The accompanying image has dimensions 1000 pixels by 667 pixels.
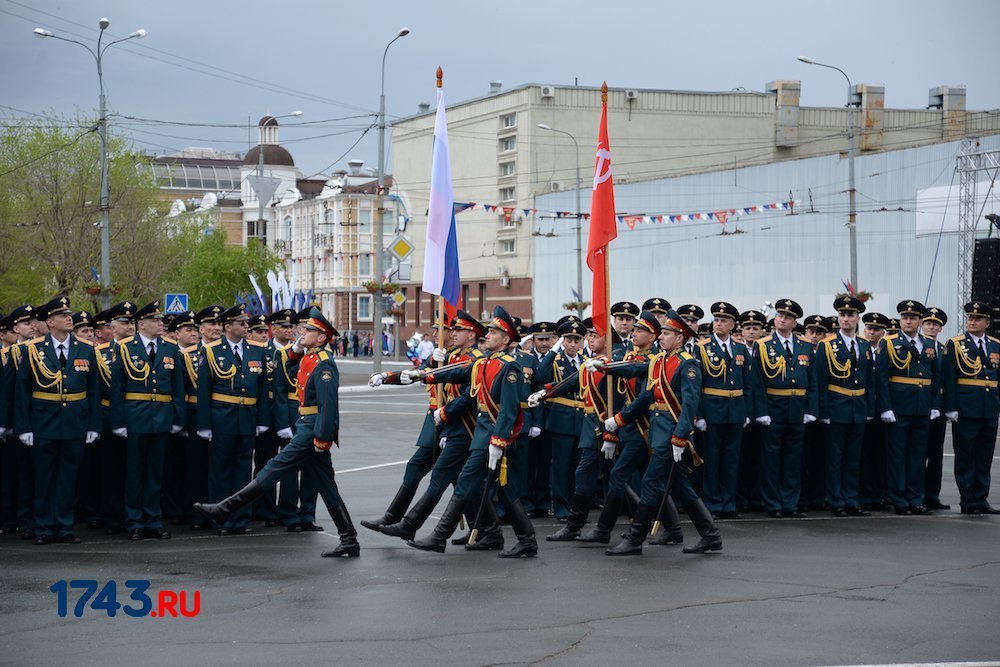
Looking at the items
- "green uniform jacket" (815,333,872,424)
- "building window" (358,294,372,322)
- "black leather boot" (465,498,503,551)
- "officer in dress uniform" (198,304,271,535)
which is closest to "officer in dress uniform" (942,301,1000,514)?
"green uniform jacket" (815,333,872,424)

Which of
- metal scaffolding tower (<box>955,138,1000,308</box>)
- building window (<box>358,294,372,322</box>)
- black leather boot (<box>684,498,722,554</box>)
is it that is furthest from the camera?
building window (<box>358,294,372,322</box>)

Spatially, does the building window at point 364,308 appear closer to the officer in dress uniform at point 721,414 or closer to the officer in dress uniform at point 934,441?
the officer in dress uniform at point 934,441

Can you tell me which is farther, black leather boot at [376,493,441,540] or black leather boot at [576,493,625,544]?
black leather boot at [576,493,625,544]

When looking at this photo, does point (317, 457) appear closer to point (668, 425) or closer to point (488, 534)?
point (488, 534)

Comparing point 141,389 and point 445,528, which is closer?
point 445,528

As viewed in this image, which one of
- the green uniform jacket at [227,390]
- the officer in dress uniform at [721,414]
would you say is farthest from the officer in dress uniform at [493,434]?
the officer in dress uniform at [721,414]

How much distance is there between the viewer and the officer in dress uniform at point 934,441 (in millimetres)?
14227

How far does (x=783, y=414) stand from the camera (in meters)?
13.7

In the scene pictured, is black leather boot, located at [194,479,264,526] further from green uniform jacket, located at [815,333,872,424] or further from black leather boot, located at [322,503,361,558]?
green uniform jacket, located at [815,333,872,424]

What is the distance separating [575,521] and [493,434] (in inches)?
61.4

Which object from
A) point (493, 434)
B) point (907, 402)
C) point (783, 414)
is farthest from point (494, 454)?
point (907, 402)

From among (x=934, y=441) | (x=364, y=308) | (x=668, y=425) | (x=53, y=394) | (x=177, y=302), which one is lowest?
(x=934, y=441)

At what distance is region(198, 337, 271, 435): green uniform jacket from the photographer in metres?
12.5

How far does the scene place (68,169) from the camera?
47812mm
